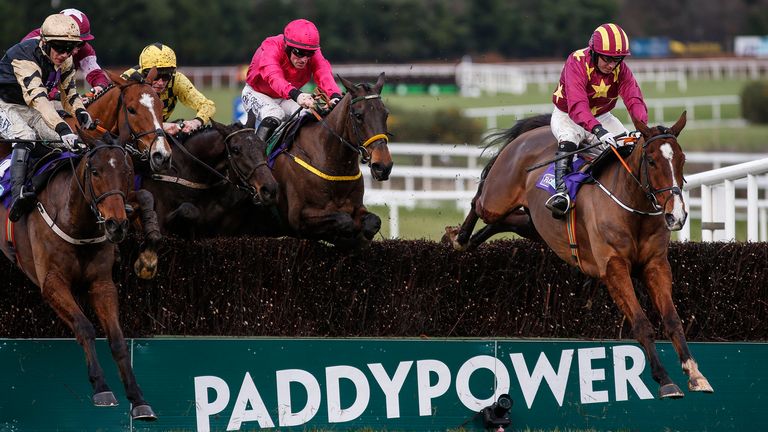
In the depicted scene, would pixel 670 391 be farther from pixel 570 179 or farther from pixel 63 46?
pixel 63 46

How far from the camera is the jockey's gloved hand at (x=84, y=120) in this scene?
26.2ft

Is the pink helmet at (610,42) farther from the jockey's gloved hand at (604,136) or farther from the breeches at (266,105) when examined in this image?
the breeches at (266,105)

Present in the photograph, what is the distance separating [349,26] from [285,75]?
30.1 m

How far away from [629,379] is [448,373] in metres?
1.15

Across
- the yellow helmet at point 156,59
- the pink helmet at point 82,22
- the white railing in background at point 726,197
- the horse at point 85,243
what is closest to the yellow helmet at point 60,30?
the pink helmet at point 82,22

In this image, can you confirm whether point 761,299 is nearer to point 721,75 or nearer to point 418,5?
point 418,5

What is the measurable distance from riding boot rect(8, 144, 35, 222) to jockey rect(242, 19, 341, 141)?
2.04 metres

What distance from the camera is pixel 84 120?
800 cm

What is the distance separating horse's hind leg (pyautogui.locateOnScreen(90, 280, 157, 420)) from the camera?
719 centimetres

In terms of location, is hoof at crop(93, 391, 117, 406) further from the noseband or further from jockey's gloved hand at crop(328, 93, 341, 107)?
the noseband

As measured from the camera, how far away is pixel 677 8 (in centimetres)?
5841

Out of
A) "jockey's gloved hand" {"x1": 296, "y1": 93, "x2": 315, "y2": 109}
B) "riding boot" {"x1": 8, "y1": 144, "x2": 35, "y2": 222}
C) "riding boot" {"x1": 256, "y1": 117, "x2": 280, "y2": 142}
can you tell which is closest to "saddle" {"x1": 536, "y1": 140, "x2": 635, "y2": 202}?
"jockey's gloved hand" {"x1": 296, "y1": 93, "x2": 315, "y2": 109}

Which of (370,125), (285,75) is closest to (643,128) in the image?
(370,125)

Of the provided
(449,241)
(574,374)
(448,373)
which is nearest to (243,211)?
(449,241)
